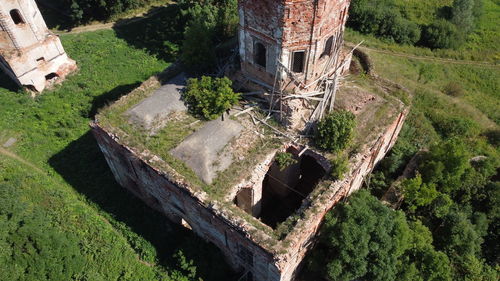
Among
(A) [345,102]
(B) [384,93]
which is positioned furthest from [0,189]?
(B) [384,93]

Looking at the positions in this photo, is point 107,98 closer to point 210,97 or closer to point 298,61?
point 210,97

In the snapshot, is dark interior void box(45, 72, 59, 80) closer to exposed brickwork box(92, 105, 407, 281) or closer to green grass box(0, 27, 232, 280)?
green grass box(0, 27, 232, 280)

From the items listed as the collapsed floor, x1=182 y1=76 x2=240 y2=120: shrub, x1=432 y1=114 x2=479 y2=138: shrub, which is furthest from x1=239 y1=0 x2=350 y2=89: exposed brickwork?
x1=432 y1=114 x2=479 y2=138: shrub

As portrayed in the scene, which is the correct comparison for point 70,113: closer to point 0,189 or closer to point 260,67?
point 0,189

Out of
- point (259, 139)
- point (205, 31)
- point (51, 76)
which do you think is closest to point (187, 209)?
point (259, 139)

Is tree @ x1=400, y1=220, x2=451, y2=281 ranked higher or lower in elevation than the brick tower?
lower

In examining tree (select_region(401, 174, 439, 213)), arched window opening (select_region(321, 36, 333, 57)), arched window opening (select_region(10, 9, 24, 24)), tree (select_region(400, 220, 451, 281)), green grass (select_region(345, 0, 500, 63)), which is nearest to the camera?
tree (select_region(400, 220, 451, 281))
